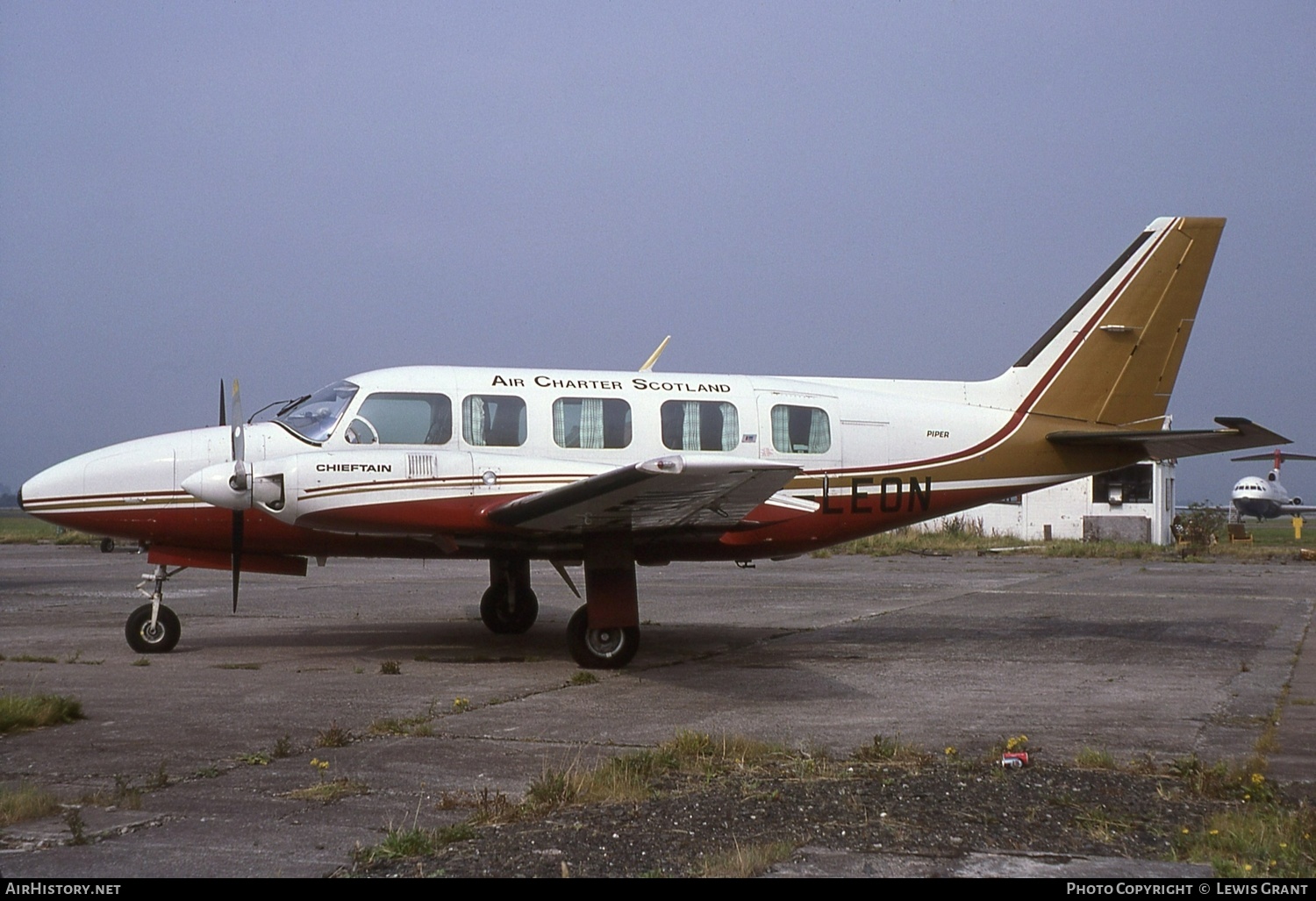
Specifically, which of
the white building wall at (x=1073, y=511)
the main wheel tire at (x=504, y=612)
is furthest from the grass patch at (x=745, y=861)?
the white building wall at (x=1073, y=511)

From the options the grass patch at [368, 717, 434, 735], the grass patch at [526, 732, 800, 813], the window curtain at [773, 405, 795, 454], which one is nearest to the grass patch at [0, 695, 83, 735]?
the grass patch at [368, 717, 434, 735]

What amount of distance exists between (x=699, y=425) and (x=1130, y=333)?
5733 mm

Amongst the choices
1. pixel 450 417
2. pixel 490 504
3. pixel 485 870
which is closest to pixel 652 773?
pixel 485 870

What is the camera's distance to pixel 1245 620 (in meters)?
16.2

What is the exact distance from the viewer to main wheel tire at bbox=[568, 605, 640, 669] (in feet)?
36.7

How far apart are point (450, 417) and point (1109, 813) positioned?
7738mm

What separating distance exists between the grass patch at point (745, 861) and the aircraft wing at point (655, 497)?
383cm

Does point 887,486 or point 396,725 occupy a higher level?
point 887,486

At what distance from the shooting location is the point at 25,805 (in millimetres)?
5645

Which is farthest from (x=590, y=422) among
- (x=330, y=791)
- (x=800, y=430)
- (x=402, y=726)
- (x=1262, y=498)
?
(x=1262, y=498)

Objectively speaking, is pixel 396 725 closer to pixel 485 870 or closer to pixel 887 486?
pixel 485 870

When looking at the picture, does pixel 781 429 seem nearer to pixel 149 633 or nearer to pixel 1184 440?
Answer: pixel 1184 440

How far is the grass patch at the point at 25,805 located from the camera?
18.2 ft

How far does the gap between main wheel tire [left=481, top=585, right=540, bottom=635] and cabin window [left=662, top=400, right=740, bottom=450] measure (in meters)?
3.06
